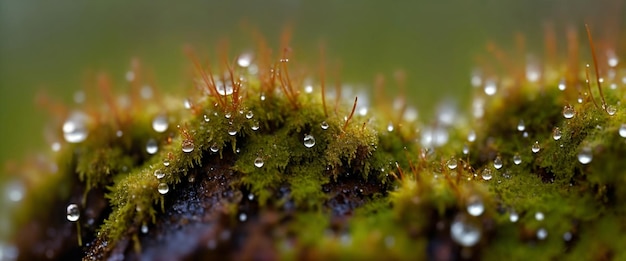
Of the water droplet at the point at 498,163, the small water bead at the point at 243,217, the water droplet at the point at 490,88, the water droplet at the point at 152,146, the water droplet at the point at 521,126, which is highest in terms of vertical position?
the water droplet at the point at 490,88

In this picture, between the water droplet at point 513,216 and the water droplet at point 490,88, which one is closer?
the water droplet at point 513,216

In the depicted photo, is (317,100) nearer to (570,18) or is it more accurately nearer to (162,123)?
(162,123)

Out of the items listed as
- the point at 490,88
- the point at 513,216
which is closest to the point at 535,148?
the point at 513,216

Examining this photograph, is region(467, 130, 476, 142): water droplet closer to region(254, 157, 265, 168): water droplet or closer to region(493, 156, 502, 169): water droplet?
region(493, 156, 502, 169): water droplet

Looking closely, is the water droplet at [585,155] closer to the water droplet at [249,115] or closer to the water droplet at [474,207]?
the water droplet at [474,207]

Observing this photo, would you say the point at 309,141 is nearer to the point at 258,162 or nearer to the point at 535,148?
the point at 258,162

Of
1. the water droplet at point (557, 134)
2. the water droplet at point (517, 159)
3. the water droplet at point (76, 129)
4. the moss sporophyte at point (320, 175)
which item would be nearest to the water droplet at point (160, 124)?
the moss sporophyte at point (320, 175)
